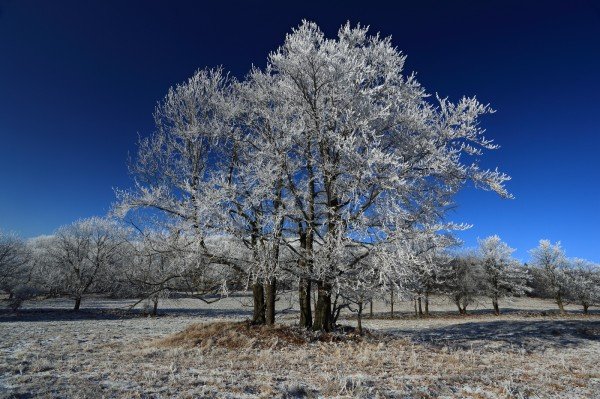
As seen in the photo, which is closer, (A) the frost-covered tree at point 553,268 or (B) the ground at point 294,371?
(B) the ground at point 294,371

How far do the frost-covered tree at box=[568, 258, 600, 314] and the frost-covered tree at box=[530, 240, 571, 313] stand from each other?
796mm

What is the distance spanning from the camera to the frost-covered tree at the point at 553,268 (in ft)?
145

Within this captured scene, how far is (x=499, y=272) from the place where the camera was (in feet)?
147

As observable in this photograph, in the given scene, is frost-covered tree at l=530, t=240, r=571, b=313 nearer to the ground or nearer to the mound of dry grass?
the ground

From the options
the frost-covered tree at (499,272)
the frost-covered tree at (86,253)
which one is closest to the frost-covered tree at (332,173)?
the frost-covered tree at (86,253)

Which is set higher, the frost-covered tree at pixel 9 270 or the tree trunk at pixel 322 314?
the frost-covered tree at pixel 9 270

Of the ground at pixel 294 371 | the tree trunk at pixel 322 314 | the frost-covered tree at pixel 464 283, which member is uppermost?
the frost-covered tree at pixel 464 283

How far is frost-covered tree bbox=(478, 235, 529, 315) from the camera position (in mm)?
45031

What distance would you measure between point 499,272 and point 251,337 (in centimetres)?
Result: 4359

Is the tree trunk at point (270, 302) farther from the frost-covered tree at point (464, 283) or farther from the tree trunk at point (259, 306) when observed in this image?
the frost-covered tree at point (464, 283)

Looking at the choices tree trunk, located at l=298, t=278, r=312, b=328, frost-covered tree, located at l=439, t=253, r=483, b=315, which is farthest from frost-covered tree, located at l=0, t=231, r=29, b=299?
frost-covered tree, located at l=439, t=253, r=483, b=315

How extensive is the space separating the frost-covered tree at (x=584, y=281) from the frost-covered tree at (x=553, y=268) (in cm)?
80

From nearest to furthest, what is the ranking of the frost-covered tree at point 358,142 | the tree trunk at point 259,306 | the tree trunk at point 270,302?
the frost-covered tree at point 358,142 → the tree trunk at point 270,302 → the tree trunk at point 259,306

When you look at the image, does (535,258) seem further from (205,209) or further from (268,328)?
(205,209)
